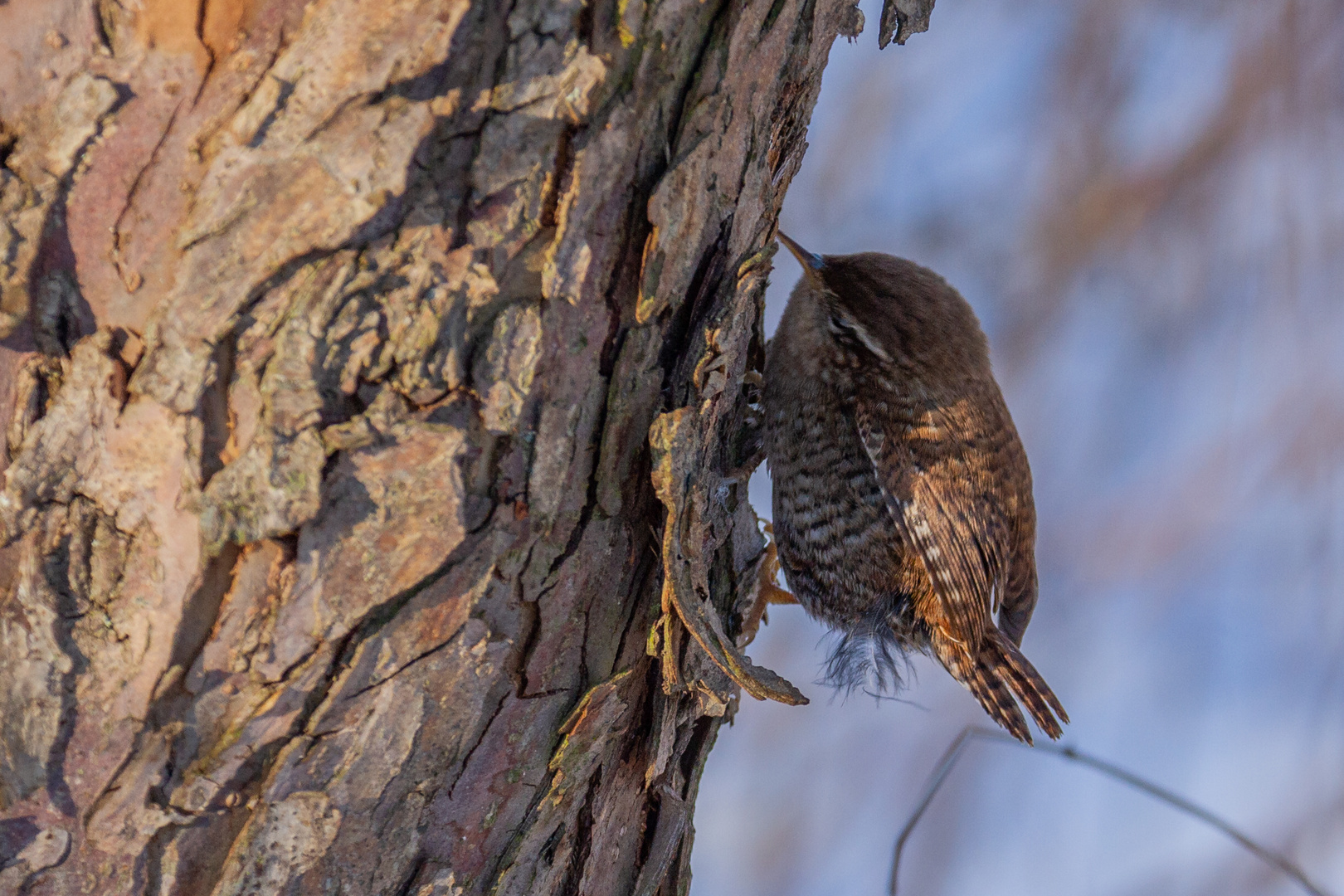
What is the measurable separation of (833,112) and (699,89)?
9.92ft

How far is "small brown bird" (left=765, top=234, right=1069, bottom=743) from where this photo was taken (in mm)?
2449

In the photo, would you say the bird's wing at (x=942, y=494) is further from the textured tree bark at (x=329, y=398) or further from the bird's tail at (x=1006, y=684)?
the textured tree bark at (x=329, y=398)

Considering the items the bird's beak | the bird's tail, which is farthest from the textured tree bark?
the bird's tail

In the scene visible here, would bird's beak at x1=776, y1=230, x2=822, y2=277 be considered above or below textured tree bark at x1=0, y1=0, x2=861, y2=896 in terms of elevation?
above

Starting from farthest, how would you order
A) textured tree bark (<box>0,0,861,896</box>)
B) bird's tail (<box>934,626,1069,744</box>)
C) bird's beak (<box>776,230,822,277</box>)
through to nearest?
bird's beak (<box>776,230,822,277</box>), bird's tail (<box>934,626,1069,744</box>), textured tree bark (<box>0,0,861,896</box>)

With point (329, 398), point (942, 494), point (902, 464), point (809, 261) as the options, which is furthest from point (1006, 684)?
point (329, 398)

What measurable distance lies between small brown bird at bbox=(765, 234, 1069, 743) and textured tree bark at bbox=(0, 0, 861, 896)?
3.55 feet

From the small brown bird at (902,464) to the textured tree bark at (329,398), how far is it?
3.55 ft

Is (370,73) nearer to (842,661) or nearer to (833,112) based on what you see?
(842,661)

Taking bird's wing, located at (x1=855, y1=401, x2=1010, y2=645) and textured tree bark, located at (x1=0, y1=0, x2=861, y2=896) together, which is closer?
textured tree bark, located at (x1=0, y1=0, x2=861, y2=896)

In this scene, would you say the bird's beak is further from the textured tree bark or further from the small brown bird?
the textured tree bark

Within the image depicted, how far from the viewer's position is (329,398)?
1202 mm

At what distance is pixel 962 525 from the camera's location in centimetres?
246

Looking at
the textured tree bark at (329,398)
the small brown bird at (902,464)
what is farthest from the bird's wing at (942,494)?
the textured tree bark at (329,398)
